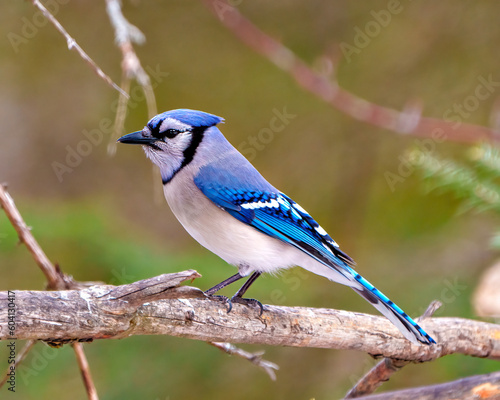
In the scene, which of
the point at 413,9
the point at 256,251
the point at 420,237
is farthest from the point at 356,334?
the point at 413,9

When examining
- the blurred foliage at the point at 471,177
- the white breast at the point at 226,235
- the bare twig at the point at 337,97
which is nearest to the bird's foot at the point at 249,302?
the white breast at the point at 226,235

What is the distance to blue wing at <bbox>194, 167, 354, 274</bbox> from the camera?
2.18 metres

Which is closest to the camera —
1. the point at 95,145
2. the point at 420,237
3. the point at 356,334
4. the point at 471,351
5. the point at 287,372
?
the point at 356,334

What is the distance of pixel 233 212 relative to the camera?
221 cm

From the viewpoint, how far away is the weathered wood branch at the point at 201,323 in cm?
156

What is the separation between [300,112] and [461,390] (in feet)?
8.89

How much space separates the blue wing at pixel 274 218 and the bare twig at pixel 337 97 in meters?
1.06

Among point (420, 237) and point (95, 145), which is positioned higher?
point (95, 145)

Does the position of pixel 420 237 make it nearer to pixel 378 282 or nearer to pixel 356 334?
pixel 378 282

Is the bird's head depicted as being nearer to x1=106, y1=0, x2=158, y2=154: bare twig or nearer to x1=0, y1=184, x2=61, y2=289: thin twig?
x1=106, y1=0, x2=158, y2=154: bare twig

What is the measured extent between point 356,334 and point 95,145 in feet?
8.26

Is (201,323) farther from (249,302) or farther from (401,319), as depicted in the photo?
(401,319)

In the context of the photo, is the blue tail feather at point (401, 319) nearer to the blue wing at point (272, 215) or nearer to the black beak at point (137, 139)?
the blue wing at point (272, 215)

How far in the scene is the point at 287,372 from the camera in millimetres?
3564
